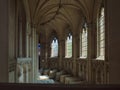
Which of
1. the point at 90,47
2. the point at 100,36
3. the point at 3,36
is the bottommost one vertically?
the point at 90,47

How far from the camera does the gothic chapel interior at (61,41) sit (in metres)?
3.59

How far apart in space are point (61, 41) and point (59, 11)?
21.6 feet

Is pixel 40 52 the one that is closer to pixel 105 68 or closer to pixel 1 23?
pixel 105 68

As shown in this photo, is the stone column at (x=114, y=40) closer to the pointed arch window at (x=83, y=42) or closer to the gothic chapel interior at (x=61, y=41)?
the gothic chapel interior at (x=61, y=41)

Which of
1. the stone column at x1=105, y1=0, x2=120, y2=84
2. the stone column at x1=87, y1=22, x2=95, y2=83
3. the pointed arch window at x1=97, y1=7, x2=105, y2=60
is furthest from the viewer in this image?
the stone column at x1=87, y1=22, x2=95, y2=83

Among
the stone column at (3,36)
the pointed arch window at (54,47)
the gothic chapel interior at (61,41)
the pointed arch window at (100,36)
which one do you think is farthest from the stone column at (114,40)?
the pointed arch window at (54,47)

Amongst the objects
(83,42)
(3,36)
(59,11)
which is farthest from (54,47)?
(3,36)

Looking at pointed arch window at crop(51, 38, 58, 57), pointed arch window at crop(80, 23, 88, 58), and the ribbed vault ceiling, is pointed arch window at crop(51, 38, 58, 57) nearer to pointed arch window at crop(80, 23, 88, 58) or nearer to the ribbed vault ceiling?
the ribbed vault ceiling

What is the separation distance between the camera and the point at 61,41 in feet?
92.7

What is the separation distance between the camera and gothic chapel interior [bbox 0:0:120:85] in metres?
3.59

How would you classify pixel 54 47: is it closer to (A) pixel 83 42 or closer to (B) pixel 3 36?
(A) pixel 83 42

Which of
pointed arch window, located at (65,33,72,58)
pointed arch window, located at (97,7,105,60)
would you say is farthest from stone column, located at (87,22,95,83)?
pointed arch window, located at (65,33,72,58)
